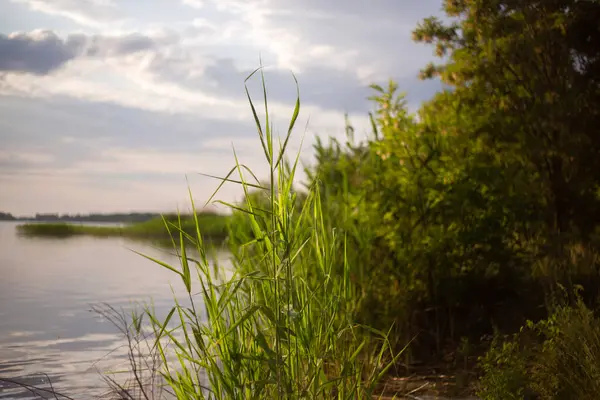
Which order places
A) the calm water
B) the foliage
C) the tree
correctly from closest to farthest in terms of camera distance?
the foliage
the calm water
the tree

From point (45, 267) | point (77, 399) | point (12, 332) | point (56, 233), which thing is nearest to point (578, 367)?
point (77, 399)

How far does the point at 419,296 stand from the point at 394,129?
1.43 m

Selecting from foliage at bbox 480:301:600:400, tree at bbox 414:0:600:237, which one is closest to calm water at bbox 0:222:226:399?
foliage at bbox 480:301:600:400

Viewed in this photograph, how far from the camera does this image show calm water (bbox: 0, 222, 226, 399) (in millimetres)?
5758

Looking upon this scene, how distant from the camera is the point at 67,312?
29.0 feet

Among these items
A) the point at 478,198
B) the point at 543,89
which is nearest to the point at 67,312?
the point at 478,198

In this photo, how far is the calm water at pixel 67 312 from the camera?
18.9ft

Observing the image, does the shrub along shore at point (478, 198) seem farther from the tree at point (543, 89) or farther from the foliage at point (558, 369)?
the foliage at point (558, 369)

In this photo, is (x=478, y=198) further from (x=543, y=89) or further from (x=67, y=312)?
(x=67, y=312)

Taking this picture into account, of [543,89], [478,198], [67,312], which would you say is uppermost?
[543,89]

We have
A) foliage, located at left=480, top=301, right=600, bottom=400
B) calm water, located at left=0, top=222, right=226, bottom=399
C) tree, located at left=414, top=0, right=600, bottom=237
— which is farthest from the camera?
tree, located at left=414, top=0, right=600, bottom=237

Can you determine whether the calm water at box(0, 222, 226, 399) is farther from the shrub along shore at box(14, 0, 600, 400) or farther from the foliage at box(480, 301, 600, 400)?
the foliage at box(480, 301, 600, 400)

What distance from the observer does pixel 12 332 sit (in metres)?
7.76

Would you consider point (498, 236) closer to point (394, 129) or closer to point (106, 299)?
point (394, 129)
